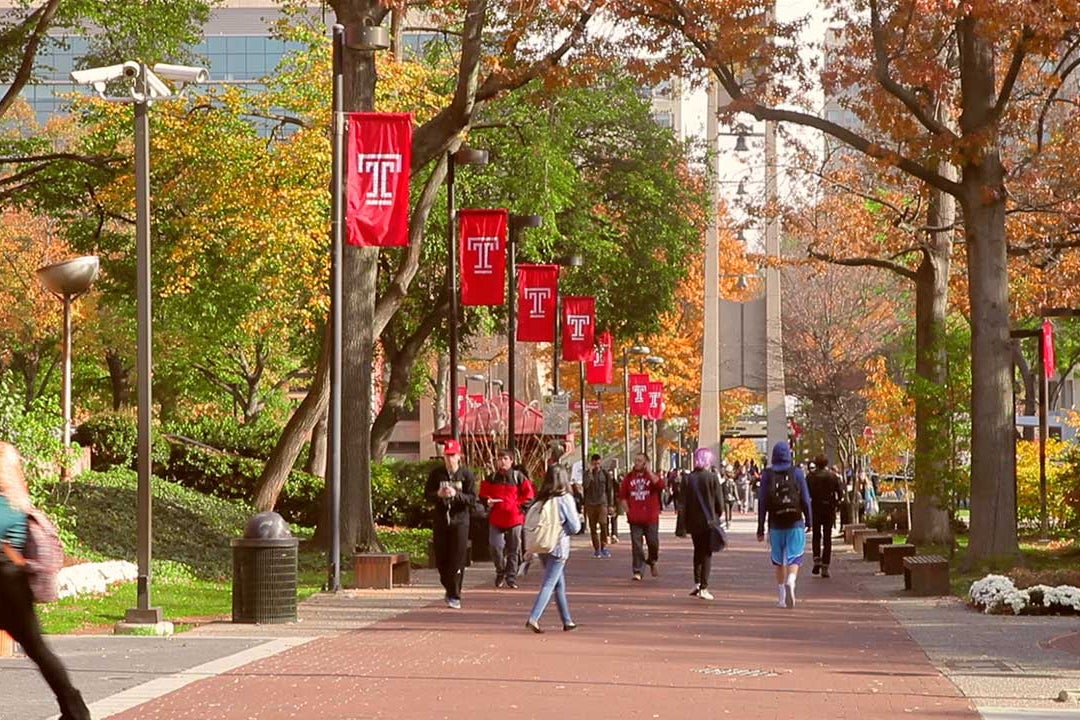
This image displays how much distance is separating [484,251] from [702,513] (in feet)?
29.2

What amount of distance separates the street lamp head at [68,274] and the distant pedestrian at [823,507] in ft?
38.8

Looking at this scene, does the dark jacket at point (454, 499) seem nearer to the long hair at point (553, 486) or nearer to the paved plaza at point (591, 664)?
the paved plaza at point (591, 664)

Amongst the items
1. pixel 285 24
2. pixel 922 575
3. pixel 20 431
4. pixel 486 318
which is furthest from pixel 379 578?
pixel 486 318

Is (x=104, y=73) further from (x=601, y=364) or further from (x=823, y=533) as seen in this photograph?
(x=601, y=364)

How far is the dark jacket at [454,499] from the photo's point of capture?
2189cm

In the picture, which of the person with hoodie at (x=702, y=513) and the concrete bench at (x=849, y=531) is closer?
the person with hoodie at (x=702, y=513)

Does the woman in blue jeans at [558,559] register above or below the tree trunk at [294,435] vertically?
below

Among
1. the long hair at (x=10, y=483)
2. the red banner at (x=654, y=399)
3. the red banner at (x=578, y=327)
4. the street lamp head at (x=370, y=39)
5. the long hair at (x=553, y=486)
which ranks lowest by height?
the long hair at (x=553, y=486)

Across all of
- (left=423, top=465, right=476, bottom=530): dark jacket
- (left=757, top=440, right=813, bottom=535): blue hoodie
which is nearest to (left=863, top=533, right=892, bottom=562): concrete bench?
(left=757, top=440, right=813, bottom=535): blue hoodie

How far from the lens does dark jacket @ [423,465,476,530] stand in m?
21.9

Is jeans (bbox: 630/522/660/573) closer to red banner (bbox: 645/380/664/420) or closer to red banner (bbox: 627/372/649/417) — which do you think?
red banner (bbox: 627/372/649/417)

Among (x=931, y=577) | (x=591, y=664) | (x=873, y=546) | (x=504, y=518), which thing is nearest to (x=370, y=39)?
(x=504, y=518)

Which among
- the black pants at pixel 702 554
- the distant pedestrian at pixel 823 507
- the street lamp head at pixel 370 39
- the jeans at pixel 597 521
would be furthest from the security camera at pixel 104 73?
the jeans at pixel 597 521

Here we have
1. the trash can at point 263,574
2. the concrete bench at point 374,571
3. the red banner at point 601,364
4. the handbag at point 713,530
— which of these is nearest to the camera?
the trash can at point 263,574
